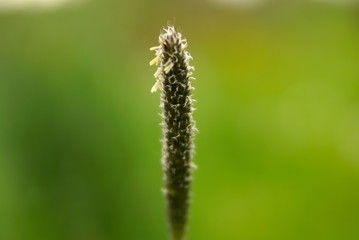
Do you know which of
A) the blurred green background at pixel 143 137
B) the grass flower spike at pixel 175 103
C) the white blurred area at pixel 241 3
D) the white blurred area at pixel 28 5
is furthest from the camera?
the white blurred area at pixel 241 3

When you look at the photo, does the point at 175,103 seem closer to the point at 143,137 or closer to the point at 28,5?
the point at 143,137

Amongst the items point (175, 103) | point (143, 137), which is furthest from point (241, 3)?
point (175, 103)

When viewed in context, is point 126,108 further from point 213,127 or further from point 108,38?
point 108,38

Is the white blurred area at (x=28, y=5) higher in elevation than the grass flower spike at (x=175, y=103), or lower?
higher

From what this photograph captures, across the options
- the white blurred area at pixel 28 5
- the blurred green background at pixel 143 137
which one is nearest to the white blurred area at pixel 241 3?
the blurred green background at pixel 143 137

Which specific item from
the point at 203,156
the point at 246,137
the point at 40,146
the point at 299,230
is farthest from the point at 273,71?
the point at 40,146

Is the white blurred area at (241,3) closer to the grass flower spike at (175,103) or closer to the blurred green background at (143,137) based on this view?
the blurred green background at (143,137)
